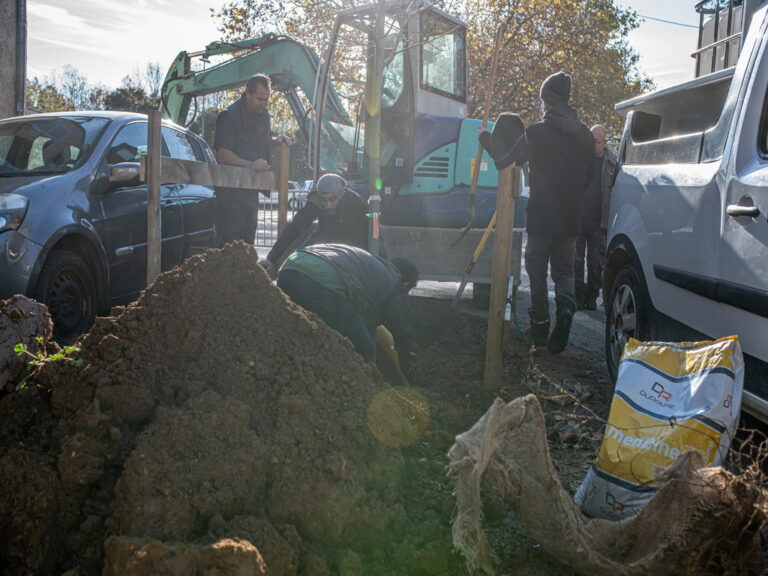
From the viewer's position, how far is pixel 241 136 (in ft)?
21.8

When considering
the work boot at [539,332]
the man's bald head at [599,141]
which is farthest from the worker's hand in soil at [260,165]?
the man's bald head at [599,141]

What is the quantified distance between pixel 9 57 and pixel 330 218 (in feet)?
22.9

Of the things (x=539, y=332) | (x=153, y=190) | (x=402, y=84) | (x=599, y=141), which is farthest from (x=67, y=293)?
(x=599, y=141)

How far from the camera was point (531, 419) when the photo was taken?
246 cm

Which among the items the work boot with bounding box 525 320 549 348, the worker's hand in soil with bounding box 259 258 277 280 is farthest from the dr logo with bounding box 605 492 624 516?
the work boot with bounding box 525 320 549 348

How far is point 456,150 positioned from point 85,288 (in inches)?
183

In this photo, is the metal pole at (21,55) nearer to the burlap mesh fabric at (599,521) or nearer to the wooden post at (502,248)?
the wooden post at (502,248)

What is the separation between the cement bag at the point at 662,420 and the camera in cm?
259

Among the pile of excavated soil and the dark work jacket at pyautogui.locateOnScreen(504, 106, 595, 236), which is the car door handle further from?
the dark work jacket at pyautogui.locateOnScreen(504, 106, 595, 236)

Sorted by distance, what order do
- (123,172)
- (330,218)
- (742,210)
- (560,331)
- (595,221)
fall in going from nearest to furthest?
(742,210)
(123,172)
(560,331)
(330,218)
(595,221)

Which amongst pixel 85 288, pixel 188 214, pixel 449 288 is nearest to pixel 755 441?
pixel 85 288

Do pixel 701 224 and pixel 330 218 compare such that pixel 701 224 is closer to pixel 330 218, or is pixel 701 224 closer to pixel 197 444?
pixel 197 444

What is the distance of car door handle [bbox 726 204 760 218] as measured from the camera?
3005 millimetres

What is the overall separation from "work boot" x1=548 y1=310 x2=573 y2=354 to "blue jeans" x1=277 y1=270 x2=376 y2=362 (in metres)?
2.30
